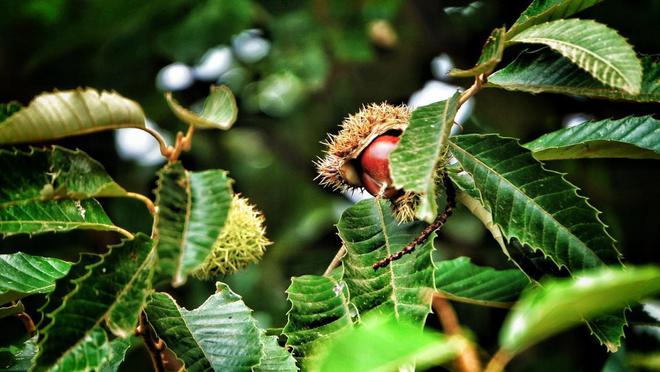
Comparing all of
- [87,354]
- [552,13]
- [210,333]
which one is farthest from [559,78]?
[87,354]

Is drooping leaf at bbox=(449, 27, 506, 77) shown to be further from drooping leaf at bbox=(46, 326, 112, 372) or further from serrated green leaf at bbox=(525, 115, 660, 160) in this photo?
drooping leaf at bbox=(46, 326, 112, 372)

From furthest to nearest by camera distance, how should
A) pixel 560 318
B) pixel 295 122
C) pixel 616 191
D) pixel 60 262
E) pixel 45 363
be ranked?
1. pixel 295 122
2. pixel 616 191
3. pixel 60 262
4. pixel 45 363
5. pixel 560 318

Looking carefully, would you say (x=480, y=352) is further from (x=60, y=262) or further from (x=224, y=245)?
(x=60, y=262)

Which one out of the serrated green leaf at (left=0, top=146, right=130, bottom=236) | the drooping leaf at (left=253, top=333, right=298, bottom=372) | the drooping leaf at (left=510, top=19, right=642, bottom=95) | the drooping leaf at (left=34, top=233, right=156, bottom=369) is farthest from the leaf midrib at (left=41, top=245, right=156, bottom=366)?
the drooping leaf at (left=510, top=19, right=642, bottom=95)

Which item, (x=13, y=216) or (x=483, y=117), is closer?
(x=13, y=216)

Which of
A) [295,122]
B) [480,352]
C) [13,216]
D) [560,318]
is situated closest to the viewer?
[560,318]

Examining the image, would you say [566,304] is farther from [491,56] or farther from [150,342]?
[150,342]

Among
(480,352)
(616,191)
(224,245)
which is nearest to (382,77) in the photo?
(616,191)

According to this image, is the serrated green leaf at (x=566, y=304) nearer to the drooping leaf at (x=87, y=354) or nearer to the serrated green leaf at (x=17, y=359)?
the drooping leaf at (x=87, y=354)
